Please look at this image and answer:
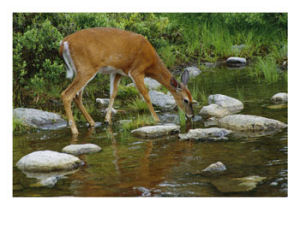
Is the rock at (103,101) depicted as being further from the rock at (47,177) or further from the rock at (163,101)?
the rock at (47,177)

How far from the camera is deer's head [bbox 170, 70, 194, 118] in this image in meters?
8.66

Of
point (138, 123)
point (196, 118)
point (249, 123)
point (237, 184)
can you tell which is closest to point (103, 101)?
point (138, 123)

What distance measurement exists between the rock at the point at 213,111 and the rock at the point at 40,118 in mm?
2194

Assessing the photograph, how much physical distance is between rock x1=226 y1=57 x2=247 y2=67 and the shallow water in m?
1.81

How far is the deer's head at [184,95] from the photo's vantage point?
866 centimetres

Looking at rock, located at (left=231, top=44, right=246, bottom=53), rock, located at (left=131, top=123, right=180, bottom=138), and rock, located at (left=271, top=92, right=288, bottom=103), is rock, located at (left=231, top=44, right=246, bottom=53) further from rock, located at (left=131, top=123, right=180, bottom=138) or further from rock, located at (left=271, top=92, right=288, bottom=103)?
rock, located at (left=131, top=123, right=180, bottom=138)

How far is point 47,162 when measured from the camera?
607cm

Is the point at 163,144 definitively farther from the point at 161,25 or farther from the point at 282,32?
the point at 161,25

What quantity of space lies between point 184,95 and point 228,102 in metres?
0.71

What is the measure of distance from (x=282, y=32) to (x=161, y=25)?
2793 millimetres

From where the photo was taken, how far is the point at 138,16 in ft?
33.9

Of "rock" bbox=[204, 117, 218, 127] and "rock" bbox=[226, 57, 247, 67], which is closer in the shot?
"rock" bbox=[204, 117, 218, 127]

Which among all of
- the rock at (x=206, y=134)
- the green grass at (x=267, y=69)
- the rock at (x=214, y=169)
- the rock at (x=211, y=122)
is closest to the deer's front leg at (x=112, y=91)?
the rock at (x=211, y=122)

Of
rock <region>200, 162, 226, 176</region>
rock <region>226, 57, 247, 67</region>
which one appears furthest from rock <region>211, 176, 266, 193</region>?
rock <region>226, 57, 247, 67</region>
